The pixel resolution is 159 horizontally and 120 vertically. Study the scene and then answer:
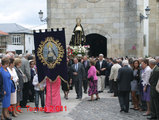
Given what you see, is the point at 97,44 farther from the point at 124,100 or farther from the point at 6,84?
the point at 6,84

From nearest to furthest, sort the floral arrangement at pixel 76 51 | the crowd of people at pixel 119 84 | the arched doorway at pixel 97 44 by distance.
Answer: the crowd of people at pixel 119 84, the floral arrangement at pixel 76 51, the arched doorway at pixel 97 44

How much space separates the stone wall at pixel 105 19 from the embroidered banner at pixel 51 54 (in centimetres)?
1215

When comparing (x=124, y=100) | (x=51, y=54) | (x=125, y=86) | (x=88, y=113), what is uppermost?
(x=51, y=54)

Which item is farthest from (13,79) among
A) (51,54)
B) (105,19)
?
(105,19)

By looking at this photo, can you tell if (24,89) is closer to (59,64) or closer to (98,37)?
(59,64)

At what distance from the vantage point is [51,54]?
928 cm

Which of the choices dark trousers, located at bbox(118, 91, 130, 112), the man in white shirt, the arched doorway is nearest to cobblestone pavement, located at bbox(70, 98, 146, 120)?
dark trousers, located at bbox(118, 91, 130, 112)

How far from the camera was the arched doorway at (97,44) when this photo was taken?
23.6 meters

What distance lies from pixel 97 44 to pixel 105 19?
3499mm

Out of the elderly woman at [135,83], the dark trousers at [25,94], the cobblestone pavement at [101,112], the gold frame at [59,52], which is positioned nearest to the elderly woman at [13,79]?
the gold frame at [59,52]

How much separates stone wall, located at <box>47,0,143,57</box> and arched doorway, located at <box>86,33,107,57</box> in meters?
2.25

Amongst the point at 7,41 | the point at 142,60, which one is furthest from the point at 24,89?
the point at 7,41

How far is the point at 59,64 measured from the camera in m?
9.29

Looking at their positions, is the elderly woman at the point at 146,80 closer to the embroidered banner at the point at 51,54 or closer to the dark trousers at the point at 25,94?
the embroidered banner at the point at 51,54
